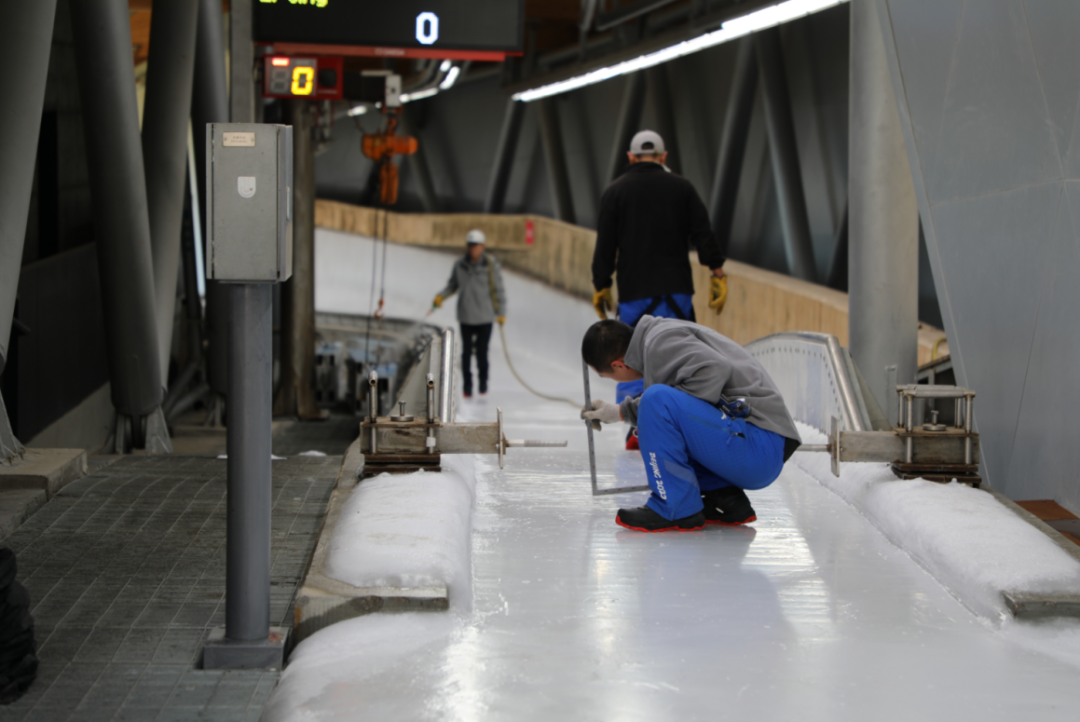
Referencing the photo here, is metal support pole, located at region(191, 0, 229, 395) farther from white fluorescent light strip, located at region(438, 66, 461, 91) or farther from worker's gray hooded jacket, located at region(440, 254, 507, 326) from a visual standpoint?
white fluorescent light strip, located at region(438, 66, 461, 91)

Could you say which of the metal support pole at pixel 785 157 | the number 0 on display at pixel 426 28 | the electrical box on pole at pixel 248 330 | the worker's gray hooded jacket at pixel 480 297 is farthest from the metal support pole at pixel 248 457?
the metal support pole at pixel 785 157

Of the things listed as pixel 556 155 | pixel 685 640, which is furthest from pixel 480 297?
pixel 556 155

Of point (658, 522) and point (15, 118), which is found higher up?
point (15, 118)

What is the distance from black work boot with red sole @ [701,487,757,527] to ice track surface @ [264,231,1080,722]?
6 centimetres

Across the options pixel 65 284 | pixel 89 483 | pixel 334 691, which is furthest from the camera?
pixel 65 284

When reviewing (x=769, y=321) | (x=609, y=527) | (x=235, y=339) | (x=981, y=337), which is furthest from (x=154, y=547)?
(x=769, y=321)

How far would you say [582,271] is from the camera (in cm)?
1327

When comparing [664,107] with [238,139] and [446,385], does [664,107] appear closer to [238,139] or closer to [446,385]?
[446,385]

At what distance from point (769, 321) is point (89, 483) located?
21.4 ft

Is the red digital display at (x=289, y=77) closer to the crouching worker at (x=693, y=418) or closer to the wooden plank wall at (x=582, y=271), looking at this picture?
the wooden plank wall at (x=582, y=271)

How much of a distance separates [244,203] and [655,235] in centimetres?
321

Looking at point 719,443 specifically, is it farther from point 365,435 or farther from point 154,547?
point 154,547

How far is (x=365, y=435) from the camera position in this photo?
387cm

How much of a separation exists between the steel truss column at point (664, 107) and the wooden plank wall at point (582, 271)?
157 cm
